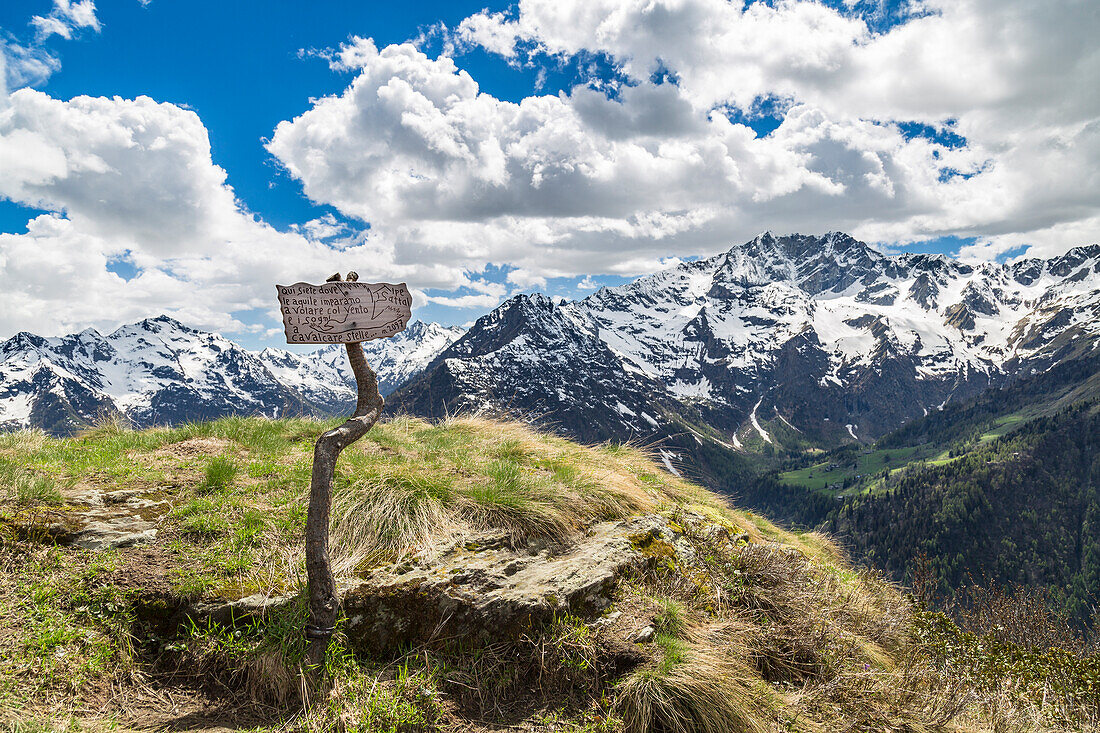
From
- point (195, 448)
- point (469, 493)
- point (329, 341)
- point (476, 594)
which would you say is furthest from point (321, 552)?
point (195, 448)

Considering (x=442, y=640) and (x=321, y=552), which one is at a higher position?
(x=321, y=552)

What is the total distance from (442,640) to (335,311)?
177 inches

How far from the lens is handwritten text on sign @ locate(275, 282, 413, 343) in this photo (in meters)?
6.40

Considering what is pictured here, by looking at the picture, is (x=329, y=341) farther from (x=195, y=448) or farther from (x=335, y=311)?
(x=195, y=448)

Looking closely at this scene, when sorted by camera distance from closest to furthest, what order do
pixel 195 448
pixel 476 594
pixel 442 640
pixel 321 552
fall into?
pixel 321 552, pixel 442 640, pixel 476 594, pixel 195 448

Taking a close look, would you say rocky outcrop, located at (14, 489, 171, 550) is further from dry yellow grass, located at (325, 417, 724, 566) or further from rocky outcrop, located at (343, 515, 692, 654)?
rocky outcrop, located at (343, 515, 692, 654)

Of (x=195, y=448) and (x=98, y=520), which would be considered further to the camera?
(x=195, y=448)

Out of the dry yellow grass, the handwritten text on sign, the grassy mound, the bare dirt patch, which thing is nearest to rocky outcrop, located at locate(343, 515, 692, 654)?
the grassy mound

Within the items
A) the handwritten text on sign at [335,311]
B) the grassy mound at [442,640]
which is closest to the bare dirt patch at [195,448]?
the grassy mound at [442,640]

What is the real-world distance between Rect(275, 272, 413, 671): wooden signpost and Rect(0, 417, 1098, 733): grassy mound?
391mm

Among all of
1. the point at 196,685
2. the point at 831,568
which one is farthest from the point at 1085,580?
the point at 196,685

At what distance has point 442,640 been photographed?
20.4ft

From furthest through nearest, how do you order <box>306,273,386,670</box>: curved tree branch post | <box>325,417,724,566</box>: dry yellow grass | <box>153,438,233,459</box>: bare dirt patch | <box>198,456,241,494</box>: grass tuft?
<box>153,438,233,459</box>: bare dirt patch → <box>198,456,241,494</box>: grass tuft → <box>325,417,724,566</box>: dry yellow grass → <box>306,273,386,670</box>: curved tree branch post

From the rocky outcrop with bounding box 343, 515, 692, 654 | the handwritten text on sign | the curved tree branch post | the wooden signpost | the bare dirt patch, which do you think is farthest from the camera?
the bare dirt patch
